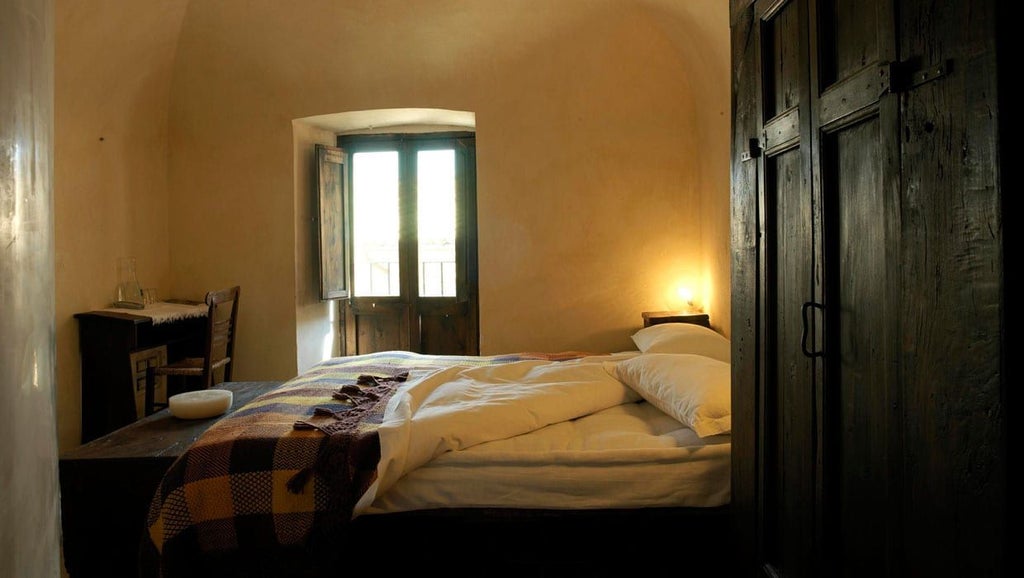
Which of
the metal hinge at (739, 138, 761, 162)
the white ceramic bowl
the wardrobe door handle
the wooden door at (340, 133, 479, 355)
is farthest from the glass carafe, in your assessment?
the wardrobe door handle

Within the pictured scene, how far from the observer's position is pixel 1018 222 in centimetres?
75

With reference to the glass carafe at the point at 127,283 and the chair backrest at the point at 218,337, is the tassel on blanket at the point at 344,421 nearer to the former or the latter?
the chair backrest at the point at 218,337

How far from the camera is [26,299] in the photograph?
30cm

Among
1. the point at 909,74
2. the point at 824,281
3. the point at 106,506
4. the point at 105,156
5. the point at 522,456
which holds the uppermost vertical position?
the point at 105,156

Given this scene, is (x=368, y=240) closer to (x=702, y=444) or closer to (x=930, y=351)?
(x=702, y=444)

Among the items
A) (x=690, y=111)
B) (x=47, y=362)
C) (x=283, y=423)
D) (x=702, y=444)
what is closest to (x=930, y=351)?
(x=47, y=362)

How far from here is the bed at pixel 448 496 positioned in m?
1.82

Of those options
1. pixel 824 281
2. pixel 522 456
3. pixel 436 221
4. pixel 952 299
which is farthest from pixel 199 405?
pixel 436 221

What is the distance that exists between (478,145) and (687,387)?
3016mm

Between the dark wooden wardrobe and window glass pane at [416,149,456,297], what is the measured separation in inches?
141

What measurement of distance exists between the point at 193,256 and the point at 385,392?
3.10 m

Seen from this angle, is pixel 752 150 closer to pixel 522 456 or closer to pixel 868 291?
pixel 868 291

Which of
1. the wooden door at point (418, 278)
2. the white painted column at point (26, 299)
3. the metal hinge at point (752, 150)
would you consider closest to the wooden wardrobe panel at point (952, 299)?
the metal hinge at point (752, 150)

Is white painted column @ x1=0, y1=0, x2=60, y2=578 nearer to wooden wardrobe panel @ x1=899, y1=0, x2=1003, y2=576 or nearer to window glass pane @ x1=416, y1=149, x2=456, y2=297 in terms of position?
wooden wardrobe panel @ x1=899, y1=0, x2=1003, y2=576
